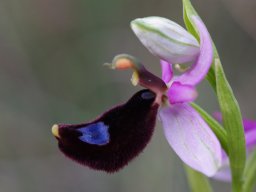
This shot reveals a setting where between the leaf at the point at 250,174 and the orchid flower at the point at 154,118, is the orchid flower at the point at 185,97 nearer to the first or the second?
the orchid flower at the point at 154,118

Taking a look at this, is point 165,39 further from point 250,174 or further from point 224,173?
point 224,173

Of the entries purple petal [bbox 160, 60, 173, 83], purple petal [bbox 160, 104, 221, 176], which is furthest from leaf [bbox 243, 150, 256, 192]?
purple petal [bbox 160, 60, 173, 83]

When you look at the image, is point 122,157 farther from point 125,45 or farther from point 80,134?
point 125,45

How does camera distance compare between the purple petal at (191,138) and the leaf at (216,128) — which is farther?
the leaf at (216,128)

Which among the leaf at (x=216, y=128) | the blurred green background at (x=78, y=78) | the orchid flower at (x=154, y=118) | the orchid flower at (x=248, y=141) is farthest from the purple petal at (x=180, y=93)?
the blurred green background at (x=78, y=78)

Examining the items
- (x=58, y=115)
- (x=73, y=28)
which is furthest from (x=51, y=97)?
(x=73, y=28)

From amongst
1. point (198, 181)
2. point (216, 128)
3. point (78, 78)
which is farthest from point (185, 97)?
point (78, 78)
